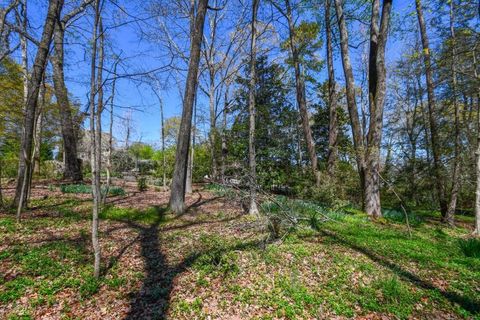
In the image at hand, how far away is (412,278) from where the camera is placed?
12.0 feet

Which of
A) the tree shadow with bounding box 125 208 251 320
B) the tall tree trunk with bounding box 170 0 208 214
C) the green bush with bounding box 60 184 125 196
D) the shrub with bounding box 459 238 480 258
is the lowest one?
the tree shadow with bounding box 125 208 251 320

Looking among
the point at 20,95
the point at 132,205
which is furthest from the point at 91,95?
the point at 20,95

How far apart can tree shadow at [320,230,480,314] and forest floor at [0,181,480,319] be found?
18mm

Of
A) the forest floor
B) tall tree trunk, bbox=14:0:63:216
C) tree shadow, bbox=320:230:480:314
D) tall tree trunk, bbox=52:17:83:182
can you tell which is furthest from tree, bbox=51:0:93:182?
tree shadow, bbox=320:230:480:314

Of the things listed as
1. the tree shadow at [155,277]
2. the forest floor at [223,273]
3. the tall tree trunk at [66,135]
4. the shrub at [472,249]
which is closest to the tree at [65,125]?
the tall tree trunk at [66,135]

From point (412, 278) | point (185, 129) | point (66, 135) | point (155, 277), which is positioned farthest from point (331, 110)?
point (66, 135)

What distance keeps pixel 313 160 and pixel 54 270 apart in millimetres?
8752

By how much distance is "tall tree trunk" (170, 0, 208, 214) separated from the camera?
20.5ft

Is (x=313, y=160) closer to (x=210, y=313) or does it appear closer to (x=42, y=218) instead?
(x=210, y=313)

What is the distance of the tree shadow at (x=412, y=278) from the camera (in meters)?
3.05

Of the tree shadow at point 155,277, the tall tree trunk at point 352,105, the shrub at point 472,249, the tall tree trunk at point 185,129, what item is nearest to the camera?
the tree shadow at point 155,277

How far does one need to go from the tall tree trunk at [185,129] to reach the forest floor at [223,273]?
823mm

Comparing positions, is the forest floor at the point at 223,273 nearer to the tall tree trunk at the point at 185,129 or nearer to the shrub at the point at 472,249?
the shrub at the point at 472,249

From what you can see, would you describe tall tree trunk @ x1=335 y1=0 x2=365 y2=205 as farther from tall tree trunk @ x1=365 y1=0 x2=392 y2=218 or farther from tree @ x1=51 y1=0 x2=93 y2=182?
tree @ x1=51 y1=0 x2=93 y2=182
